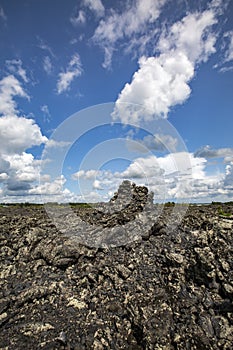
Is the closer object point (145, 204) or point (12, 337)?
point (12, 337)

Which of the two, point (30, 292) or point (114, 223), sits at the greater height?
point (114, 223)

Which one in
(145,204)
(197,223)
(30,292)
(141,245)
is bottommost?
(30,292)

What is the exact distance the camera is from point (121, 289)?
9.77m

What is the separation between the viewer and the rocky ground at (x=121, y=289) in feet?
26.1

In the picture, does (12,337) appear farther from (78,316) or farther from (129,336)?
(129,336)

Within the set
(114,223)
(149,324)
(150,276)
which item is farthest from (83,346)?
(114,223)

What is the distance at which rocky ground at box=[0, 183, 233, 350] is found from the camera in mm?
7961

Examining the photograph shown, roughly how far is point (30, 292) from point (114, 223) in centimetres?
521

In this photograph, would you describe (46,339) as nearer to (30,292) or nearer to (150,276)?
(30,292)

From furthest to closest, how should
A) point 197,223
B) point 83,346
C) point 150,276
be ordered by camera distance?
point 197,223 → point 150,276 → point 83,346

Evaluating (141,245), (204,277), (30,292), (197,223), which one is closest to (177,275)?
(204,277)

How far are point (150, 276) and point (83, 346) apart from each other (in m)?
3.80

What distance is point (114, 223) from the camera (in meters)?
13.0

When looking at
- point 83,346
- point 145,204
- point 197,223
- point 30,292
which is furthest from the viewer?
point 145,204
